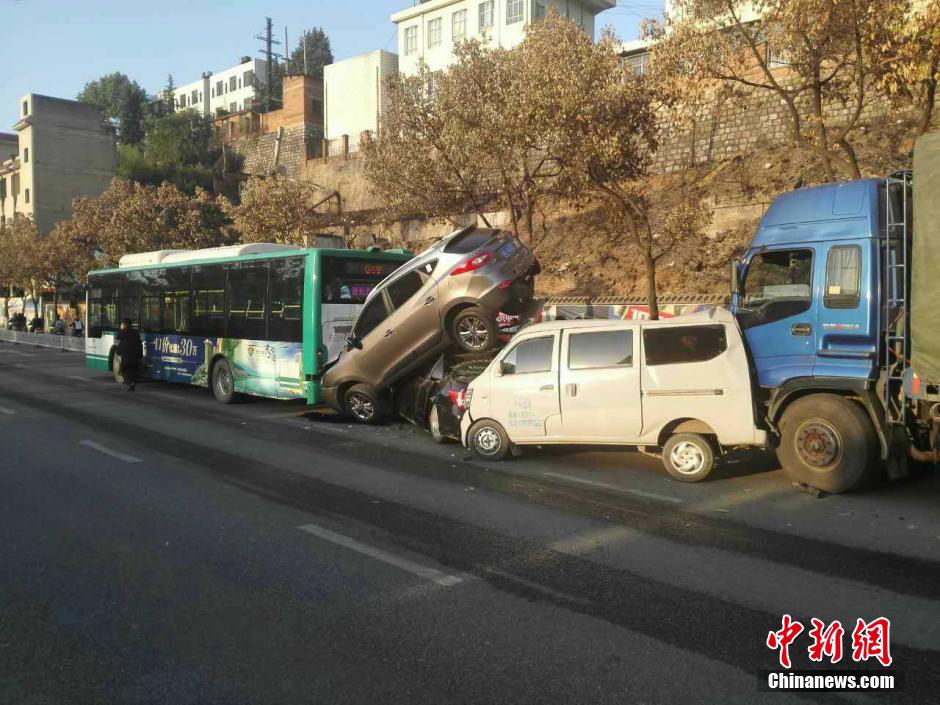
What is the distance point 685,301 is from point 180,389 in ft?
46.8

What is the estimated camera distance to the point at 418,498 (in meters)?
8.21

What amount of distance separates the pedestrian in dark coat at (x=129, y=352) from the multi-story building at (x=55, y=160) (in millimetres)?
52821

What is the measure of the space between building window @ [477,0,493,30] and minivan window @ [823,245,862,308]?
39.0 m

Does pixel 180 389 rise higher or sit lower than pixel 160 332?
lower

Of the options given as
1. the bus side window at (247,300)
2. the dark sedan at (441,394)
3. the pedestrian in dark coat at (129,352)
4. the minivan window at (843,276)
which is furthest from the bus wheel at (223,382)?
the minivan window at (843,276)

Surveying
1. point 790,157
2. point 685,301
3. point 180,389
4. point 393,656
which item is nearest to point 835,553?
point 393,656

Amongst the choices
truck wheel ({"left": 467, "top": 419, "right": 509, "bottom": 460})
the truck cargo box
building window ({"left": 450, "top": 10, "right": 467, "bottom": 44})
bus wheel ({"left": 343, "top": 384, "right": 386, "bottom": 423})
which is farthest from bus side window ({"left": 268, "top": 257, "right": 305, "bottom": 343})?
building window ({"left": 450, "top": 10, "right": 467, "bottom": 44})

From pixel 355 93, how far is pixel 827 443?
157ft

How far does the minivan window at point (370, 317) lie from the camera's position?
13133 millimetres

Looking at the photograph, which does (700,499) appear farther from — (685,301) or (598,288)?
(598,288)

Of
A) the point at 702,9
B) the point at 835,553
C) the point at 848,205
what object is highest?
the point at 702,9

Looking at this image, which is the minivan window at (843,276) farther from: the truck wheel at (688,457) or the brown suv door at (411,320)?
the brown suv door at (411,320)

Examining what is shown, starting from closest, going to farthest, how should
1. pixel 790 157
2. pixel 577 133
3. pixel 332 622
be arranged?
pixel 332 622 → pixel 577 133 → pixel 790 157

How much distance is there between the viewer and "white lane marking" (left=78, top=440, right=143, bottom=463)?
33.5 feet
